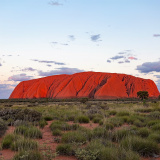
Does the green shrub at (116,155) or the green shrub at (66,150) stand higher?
the green shrub at (116,155)

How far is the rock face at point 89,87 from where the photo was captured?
76.8m

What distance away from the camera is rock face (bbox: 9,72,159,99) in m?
76.8

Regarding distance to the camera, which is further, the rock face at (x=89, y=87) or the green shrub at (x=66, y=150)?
the rock face at (x=89, y=87)

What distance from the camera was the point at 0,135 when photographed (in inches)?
257

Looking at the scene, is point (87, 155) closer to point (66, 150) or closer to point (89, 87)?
point (66, 150)

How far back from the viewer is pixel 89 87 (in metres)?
82.1

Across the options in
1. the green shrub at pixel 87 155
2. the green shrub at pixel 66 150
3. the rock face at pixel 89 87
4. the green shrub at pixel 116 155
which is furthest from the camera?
the rock face at pixel 89 87

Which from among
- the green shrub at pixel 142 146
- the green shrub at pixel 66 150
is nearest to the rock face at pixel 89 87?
the green shrub at pixel 142 146

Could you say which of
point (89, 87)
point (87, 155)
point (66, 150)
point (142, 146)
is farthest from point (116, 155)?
point (89, 87)

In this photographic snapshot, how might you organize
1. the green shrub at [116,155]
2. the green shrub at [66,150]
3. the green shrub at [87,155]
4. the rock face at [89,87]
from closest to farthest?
the green shrub at [116,155] < the green shrub at [87,155] < the green shrub at [66,150] < the rock face at [89,87]

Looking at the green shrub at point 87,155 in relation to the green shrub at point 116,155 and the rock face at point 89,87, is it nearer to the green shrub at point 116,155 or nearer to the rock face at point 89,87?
the green shrub at point 116,155

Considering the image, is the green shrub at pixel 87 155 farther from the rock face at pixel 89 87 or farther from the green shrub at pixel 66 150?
the rock face at pixel 89 87

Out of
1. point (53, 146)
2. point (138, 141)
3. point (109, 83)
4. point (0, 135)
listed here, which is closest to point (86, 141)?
point (53, 146)

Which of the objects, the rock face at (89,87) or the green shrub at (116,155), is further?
the rock face at (89,87)
